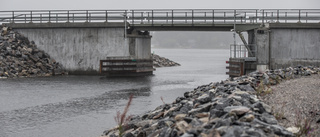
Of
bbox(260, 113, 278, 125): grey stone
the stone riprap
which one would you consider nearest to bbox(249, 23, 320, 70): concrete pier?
the stone riprap

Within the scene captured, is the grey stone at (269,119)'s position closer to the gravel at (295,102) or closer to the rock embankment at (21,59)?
the gravel at (295,102)

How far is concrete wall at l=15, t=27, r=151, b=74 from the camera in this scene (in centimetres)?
3803

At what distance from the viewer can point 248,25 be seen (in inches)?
1412

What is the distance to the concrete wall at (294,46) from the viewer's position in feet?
112

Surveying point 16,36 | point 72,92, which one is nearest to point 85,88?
point 72,92

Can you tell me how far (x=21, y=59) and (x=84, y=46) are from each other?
5590mm

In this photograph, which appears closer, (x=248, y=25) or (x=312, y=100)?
(x=312, y=100)

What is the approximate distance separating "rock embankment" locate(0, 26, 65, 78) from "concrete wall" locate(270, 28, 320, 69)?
1886cm

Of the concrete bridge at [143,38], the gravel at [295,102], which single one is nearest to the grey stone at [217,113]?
the gravel at [295,102]

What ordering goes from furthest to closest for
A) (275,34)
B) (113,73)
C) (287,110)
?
(113,73) < (275,34) < (287,110)

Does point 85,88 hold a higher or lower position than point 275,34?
lower

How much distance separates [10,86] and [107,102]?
407 inches

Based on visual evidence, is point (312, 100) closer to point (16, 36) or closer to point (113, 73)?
point (113, 73)

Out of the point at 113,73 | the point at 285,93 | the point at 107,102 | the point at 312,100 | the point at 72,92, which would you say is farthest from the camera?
the point at 113,73
